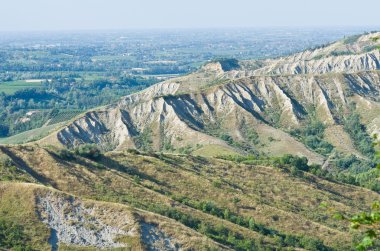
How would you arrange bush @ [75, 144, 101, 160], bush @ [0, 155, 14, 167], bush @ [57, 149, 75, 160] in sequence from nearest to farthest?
bush @ [0, 155, 14, 167] → bush @ [57, 149, 75, 160] → bush @ [75, 144, 101, 160]

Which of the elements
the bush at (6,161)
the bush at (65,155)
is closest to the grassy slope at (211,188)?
the bush at (65,155)

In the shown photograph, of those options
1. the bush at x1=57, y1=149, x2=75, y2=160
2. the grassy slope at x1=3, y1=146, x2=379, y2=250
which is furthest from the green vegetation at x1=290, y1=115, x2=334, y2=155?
the bush at x1=57, y1=149, x2=75, y2=160

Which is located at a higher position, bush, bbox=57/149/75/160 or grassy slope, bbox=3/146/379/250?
bush, bbox=57/149/75/160

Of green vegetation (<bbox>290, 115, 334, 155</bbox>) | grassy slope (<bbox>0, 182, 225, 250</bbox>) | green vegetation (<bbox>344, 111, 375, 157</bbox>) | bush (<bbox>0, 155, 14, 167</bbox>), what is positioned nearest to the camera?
grassy slope (<bbox>0, 182, 225, 250</bbox>)

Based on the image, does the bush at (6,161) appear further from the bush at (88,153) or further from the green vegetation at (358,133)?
the green vegetation at (358,133)

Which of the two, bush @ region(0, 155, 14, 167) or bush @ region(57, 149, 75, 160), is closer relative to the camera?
bush @ region(0, 155, 14, 167)

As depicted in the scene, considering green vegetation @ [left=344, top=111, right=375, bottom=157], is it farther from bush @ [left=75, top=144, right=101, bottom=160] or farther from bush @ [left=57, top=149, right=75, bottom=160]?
bush @ [left=57, top=149, right=75, bottom=160]

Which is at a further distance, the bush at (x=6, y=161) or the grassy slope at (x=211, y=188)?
the grassy slope at (x=211, y=188)

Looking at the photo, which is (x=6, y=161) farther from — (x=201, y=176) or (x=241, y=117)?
(x=241, y=117)

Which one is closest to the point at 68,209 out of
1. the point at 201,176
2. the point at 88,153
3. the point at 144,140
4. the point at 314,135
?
the point at 88,153

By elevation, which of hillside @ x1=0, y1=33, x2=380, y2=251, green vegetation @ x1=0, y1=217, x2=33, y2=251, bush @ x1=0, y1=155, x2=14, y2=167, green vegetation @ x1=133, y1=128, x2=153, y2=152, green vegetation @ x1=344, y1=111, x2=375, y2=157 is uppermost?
bush @ x1=0, y1=155, x2=14, y2=167
